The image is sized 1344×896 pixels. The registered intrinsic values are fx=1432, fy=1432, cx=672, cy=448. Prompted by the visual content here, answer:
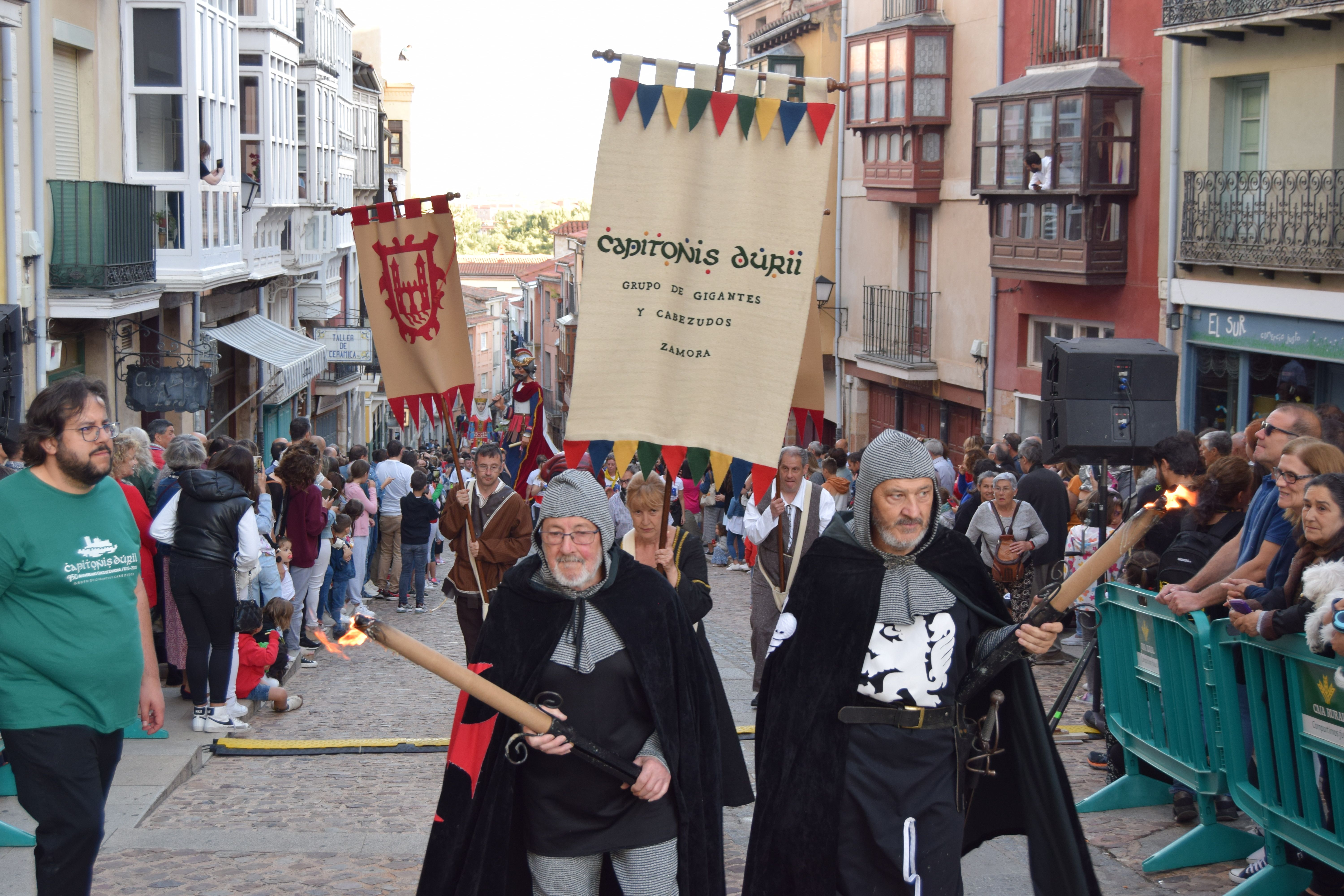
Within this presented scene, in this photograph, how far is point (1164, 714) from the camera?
21.8 feet

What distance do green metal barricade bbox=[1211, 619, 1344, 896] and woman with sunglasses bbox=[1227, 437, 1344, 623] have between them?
0.22m

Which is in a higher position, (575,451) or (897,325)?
(897,325)

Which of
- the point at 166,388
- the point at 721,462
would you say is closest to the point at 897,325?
the point at 166,388

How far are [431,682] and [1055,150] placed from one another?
14.0 m

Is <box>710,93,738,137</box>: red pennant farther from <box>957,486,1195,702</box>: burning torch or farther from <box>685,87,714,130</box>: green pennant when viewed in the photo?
<box>957,486,1195,702</box>: burning torch

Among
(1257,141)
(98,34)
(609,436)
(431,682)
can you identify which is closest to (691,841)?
(609,436)

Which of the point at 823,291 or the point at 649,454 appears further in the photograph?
the point at 823,291

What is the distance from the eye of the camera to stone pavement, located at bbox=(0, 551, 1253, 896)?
6180 mm

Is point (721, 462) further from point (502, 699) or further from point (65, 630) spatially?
point (65, 630)

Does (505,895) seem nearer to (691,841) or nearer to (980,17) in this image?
(691,841)

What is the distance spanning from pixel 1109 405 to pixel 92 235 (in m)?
13.0

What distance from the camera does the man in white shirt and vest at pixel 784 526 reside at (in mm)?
8883

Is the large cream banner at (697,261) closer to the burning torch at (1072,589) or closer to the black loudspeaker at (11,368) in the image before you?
the burning torch at (1072,589)

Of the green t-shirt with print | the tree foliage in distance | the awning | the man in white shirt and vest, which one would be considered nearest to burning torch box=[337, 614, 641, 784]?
the green t-shirt with print
